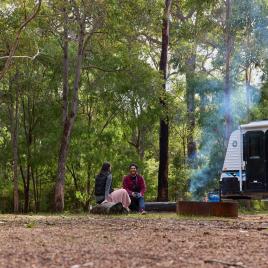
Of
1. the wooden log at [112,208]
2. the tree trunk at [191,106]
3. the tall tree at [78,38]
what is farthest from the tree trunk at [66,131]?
the tree trunk at [191,106]

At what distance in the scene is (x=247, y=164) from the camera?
61.2ft

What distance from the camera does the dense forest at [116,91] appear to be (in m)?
20.1

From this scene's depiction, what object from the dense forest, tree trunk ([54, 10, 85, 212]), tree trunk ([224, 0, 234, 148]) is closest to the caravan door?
the dense forest

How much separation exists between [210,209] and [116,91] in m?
13.2

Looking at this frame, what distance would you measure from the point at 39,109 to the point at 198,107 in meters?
9.88

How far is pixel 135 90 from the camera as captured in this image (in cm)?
2197

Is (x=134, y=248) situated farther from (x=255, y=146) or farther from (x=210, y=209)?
(x=255, y=146)

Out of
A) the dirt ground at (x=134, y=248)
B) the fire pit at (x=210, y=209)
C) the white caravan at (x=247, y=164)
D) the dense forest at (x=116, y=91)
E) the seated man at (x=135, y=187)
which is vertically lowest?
the dirt ground at (x=134, y=248)

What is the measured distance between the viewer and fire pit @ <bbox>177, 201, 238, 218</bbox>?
12.2 metres

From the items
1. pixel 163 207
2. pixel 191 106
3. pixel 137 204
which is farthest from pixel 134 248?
pixel 191 106

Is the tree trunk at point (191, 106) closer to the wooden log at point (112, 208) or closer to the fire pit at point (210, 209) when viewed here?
the wooden log at point (112, 208)

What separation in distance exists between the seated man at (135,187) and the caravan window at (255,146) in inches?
198

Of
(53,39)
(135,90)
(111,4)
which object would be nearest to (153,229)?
(111,4)

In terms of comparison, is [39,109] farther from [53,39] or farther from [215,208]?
[215,208]
